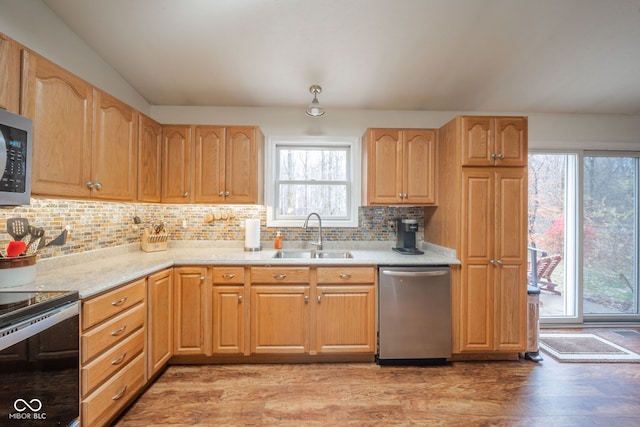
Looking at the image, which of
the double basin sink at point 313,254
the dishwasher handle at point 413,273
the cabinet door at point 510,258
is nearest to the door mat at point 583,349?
the cabinet door at point 510,258

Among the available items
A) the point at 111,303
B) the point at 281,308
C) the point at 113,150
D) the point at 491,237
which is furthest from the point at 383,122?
the point at 111,303

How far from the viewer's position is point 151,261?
218 cm

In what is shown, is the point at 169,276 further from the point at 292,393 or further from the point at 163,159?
the point at 292,393

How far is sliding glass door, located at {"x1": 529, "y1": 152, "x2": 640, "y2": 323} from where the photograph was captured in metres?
3.18

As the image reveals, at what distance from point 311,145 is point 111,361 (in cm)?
248

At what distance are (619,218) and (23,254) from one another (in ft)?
18.1

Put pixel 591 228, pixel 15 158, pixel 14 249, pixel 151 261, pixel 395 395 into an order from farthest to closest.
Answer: pixel 591 228, pixel 151 261, pixel 395 395, pixel 14 249, pixel 15 158

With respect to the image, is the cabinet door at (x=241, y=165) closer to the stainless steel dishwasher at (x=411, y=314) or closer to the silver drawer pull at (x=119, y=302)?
the silver drawer pull at (x=119, y=302)

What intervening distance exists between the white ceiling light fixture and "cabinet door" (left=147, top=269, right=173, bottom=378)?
72.1 inches

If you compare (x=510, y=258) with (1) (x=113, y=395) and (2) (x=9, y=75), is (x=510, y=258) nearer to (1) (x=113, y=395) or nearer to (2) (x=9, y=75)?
(1) (x=113, y=395)

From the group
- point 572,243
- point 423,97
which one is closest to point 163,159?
point 423,97

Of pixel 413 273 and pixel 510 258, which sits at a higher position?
pixel 510 258

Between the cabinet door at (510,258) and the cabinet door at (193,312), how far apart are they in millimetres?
2514

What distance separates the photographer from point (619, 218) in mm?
3201
